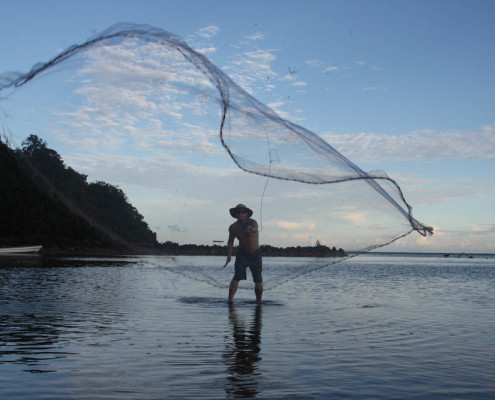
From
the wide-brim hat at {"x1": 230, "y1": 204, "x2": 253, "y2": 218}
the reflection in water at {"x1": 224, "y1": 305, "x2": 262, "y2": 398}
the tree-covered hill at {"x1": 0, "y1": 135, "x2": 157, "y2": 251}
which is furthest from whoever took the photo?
the wide-brim hat at {"x1": 230, "y1": 204, "x2": 253, "y2": 218}

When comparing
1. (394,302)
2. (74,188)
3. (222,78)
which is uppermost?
(222,78)

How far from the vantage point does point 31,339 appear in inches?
323

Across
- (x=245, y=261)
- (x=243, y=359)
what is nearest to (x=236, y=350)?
(x=243, y=359)

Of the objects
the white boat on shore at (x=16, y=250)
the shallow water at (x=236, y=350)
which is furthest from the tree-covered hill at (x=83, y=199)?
the white boat on shore at (x=16, y=250)

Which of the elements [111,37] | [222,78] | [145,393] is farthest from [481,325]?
[111,37]

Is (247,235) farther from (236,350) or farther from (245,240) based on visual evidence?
(236,350)

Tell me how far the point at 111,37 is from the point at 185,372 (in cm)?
558

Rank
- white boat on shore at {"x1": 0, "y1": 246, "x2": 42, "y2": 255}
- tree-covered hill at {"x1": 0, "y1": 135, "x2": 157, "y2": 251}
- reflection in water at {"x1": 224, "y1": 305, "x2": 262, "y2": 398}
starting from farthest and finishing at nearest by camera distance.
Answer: white boat on shore at {"x1": 0, "y1": 246, "x2": 42, "y2": 255}
tree-covered hill at {"x1": 0, "y1": 135, "x2": 157, "y2": 251}
reflection in water at {"x1": 224, "y1": 305, "x2": 262, "y2": 398}

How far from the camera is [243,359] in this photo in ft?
23.5

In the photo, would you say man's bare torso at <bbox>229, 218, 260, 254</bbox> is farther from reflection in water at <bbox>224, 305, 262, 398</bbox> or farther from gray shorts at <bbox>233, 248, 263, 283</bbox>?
reflection in water at <bbox>224, 305, 262, 398</bbox>

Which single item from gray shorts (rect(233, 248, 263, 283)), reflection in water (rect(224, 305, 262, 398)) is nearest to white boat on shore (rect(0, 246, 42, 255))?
gray shorts (rect(233, 248, 263, 283))

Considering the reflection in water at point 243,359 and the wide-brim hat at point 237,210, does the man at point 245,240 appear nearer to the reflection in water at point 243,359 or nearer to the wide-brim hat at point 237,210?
the wide-brim hat at point 237,210

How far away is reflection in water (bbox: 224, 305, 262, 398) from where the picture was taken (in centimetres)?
566

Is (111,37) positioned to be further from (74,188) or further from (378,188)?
(378,188)
